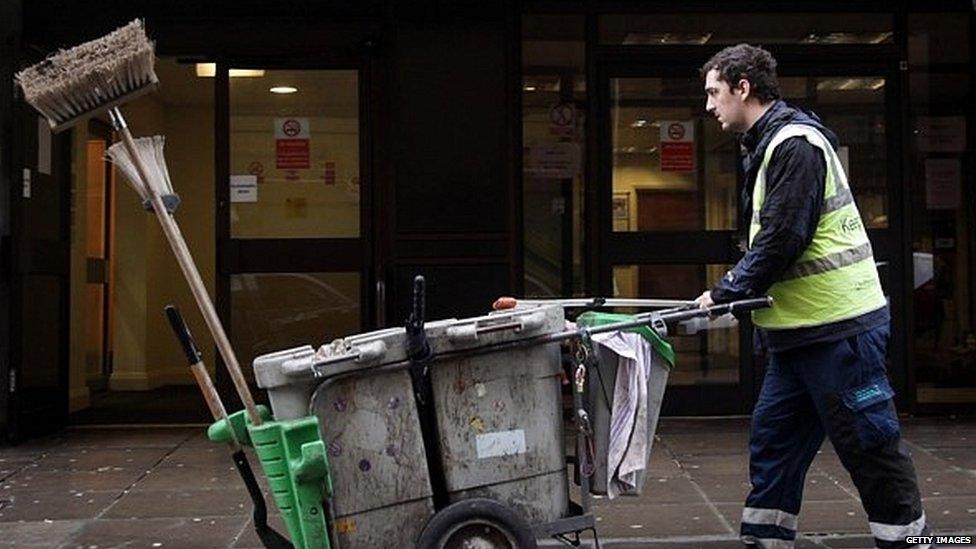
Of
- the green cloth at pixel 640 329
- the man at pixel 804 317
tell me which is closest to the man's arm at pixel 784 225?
the man at pixel 804 317

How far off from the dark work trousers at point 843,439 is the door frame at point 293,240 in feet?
13.9

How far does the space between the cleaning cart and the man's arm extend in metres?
0.11

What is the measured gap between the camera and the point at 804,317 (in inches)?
167

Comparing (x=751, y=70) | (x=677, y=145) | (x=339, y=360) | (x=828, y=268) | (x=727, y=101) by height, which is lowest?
(x=339, y=360)

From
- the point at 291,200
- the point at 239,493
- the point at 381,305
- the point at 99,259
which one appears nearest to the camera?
the point at 239,493

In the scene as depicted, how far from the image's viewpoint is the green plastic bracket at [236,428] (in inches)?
161

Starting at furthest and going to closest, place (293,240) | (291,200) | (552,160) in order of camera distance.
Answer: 1. (552,160)
2. (291,200)
3. (293,240)

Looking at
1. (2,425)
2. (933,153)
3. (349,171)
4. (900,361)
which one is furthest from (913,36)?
(2,425)

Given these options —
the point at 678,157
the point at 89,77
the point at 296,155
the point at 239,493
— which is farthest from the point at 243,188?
the point at 89,77

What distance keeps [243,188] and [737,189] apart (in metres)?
3.66

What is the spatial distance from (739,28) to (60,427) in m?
5.78

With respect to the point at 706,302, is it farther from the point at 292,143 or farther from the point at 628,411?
the point at 292,143

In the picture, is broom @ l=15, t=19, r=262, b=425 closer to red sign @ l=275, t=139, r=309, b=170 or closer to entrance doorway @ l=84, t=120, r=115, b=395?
red sign @ l=275, t=139, r=309, b=170

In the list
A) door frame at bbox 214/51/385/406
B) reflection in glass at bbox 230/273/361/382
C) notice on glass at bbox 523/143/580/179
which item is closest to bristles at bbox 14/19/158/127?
door frame at bbox 214/51/385/406
